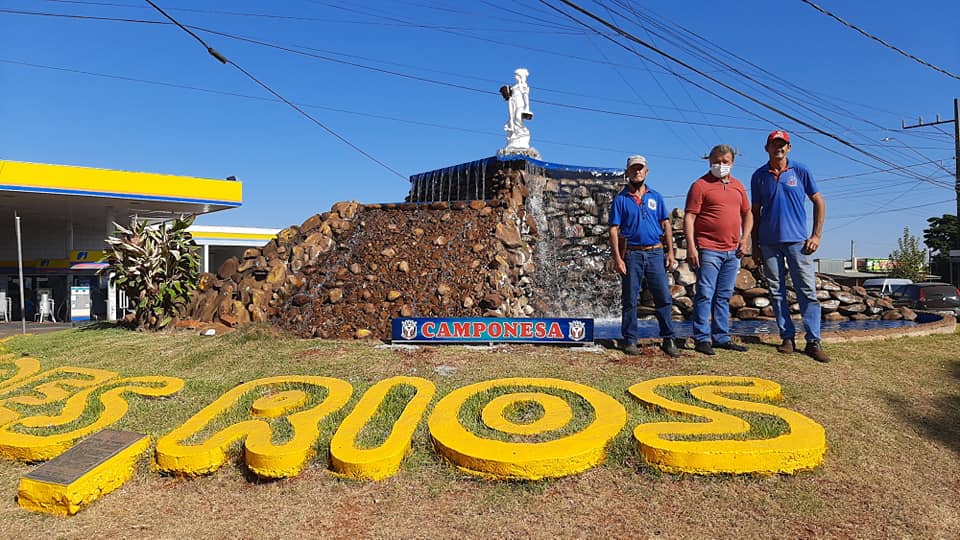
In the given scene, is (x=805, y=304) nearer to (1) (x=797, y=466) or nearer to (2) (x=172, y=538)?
(1) (x=797, y=466)

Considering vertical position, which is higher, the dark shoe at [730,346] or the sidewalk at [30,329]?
the dark shoe at [730,346]

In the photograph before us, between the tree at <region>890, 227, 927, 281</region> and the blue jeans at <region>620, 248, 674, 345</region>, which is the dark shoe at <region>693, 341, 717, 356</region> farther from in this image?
the tree at <region>890, 227, 927, 281</region>

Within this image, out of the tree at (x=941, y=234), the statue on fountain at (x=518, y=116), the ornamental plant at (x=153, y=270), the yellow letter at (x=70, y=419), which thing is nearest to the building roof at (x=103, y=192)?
the ornamental plant at (x=153, y=270)

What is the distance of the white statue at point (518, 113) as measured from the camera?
1248 cm

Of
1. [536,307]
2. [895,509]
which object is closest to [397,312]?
[536,307]

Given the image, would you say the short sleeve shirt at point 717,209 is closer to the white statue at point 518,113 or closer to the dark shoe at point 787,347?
the dark shoe at point 787,347

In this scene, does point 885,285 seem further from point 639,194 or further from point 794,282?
point 639,194

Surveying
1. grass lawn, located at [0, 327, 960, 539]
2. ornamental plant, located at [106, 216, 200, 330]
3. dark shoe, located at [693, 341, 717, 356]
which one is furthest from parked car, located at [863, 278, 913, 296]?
ornamental plant, located at [106, 216, 200, 330]

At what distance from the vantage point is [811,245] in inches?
200

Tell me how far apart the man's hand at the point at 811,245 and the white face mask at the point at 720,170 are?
906 millimetres

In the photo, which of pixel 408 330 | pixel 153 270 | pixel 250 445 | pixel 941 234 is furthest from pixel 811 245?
pixel 941 234

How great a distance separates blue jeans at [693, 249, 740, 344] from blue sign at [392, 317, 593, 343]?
3.29ft

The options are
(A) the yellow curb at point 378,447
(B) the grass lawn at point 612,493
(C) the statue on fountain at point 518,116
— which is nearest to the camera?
(B) the grass lawn at point 612,493

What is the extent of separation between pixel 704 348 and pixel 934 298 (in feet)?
36.9
